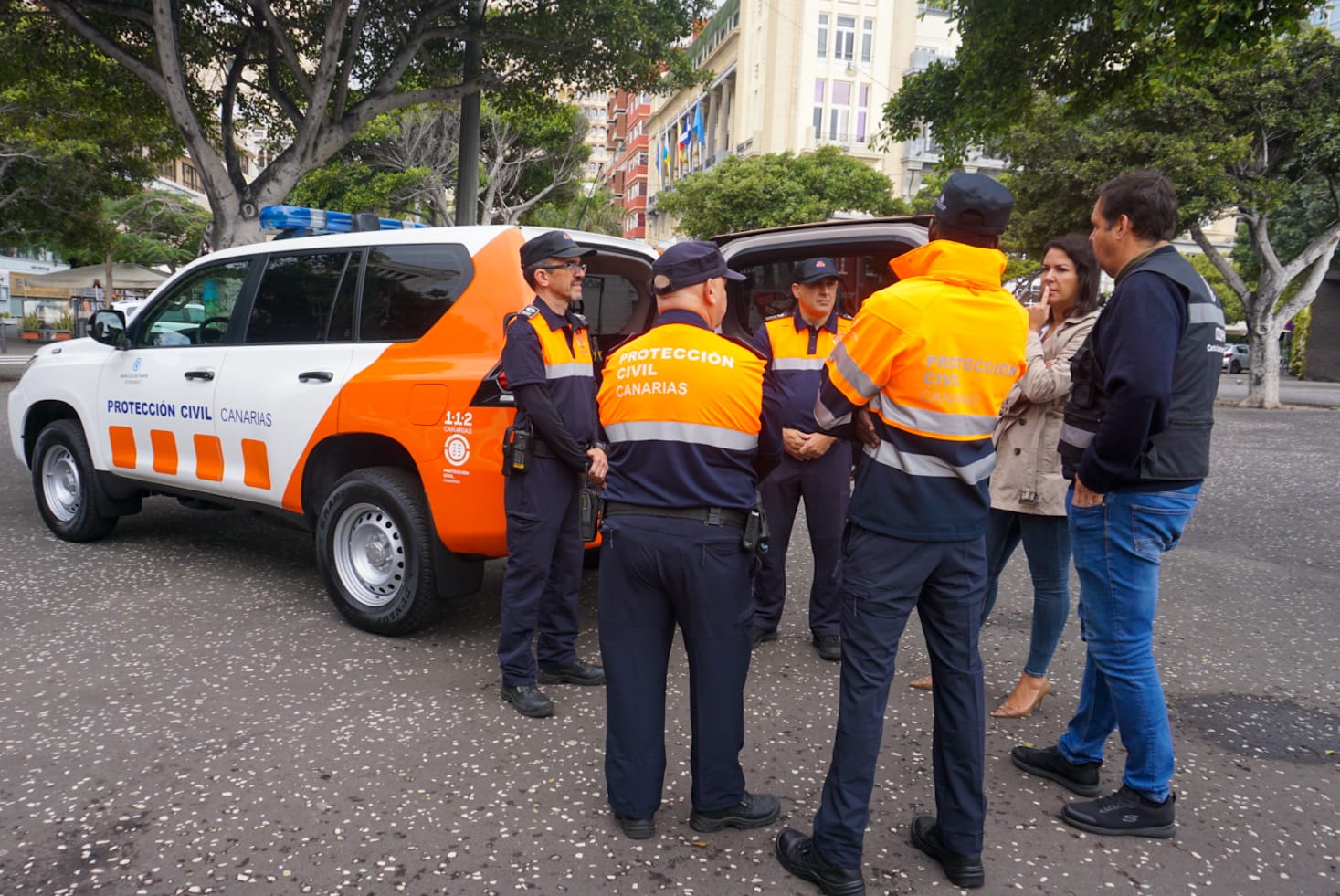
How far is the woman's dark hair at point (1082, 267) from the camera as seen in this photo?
3539 millimetres

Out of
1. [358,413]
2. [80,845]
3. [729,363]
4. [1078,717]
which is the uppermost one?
[729,363]

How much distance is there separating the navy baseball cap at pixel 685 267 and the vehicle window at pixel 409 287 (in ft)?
5.29

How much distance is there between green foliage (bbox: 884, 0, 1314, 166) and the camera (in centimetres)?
735

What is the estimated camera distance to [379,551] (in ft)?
14.9

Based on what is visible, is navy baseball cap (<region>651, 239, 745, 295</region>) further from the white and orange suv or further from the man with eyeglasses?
the white and orange suv

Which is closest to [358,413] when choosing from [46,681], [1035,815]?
[46,681]

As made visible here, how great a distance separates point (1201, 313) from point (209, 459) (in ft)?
15.7

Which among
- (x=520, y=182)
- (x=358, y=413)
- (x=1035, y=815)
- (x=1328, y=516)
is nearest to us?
(x=1035, y=815)

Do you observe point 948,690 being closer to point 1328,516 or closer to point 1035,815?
point 1035,815

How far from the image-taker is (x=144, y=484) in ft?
18.9

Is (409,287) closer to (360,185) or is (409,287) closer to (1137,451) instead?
(1137,451)

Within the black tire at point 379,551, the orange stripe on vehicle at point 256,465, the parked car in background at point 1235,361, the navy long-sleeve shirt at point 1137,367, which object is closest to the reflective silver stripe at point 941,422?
the navy long-sleeve shirt at point 1137,367

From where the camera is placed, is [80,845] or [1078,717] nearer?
[80,845]

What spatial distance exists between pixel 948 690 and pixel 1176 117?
54.2 ft
